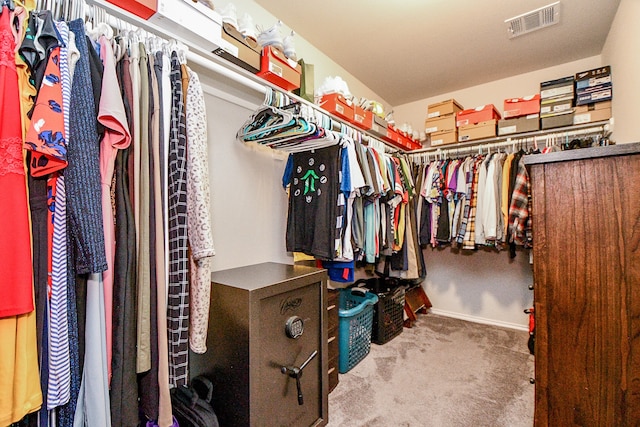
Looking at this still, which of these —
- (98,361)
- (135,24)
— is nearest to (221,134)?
(135,24)

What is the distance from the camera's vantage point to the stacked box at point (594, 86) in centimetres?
223

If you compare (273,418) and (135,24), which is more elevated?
(135,24)

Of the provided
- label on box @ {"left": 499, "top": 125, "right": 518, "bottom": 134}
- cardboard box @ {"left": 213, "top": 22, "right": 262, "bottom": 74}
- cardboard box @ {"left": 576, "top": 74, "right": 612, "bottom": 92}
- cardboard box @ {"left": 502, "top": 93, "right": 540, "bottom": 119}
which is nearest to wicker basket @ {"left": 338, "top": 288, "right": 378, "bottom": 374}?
cardboard box @ {"left": 213, "top": 22, "right": 262, "bottom": 74}

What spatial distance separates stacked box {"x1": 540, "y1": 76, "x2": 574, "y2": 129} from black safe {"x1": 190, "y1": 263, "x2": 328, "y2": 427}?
2452mm

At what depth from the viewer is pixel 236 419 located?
1.16 m

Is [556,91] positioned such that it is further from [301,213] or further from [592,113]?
[301,213]

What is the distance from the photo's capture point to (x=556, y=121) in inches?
95.8

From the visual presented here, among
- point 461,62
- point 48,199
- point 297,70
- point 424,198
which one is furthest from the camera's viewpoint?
point 424,198

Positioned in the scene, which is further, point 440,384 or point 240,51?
point 440,384

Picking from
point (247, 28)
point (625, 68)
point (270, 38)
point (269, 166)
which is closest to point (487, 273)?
point (625, 68)

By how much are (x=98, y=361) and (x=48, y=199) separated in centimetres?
43

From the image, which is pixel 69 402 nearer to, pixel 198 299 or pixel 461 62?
pixel 198 299

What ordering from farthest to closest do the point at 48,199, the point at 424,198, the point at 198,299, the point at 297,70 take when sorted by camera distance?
the point at 424,198 < the point at 297,70 < the point at 198,299 < the point at 48,199

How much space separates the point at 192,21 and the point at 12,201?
0.86 m
